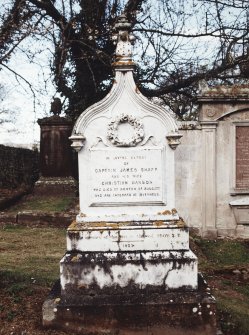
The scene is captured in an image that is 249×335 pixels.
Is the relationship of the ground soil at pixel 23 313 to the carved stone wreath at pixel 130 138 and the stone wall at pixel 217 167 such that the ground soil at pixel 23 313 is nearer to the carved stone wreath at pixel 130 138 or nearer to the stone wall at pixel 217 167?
the carved stone wreath at pixel 130 138

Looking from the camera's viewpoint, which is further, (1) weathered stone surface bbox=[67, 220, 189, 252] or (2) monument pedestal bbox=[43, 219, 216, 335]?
(1) weathered stone surface bbox=[67, 220, 189, 252]

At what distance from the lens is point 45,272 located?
5.93m

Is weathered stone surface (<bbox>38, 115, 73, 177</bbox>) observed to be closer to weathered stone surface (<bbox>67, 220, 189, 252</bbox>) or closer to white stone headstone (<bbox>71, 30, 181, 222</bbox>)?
white stone headstone (<bbox>71, 30, 181, 222</bbox>)

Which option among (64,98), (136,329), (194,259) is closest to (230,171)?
(194,259)

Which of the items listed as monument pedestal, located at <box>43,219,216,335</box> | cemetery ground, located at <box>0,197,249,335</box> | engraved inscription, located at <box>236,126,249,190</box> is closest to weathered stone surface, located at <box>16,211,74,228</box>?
cemetery ground, located at <box>0,197,249,335</box>

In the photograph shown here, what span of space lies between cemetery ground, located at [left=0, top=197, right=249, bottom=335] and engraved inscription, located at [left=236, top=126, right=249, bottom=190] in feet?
4.53

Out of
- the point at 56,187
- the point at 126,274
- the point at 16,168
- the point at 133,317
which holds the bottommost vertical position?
the point at 133,317

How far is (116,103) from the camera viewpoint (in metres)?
4.44

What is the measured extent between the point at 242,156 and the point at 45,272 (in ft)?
17.5

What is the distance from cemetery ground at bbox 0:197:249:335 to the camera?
4238 millimetres

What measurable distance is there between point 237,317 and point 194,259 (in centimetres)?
93

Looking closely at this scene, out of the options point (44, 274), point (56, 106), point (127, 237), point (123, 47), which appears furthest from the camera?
point (56, 106)

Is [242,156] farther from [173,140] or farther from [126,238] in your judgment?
[126,238]

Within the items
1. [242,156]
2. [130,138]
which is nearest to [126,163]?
[130,138]
